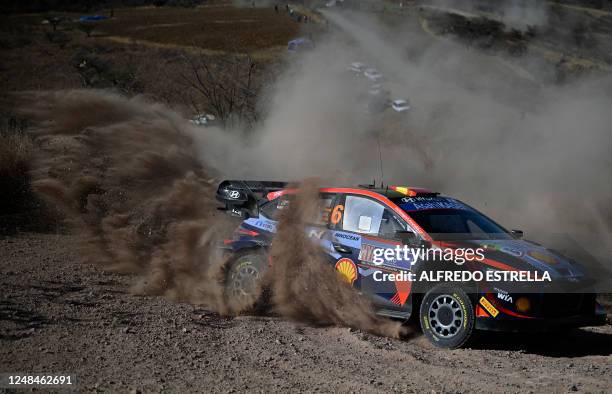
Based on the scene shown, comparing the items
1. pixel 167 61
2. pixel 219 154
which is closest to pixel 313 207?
pixel 219 154

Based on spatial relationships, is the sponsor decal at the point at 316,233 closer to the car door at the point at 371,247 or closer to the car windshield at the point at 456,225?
the car door at the point at 371,247

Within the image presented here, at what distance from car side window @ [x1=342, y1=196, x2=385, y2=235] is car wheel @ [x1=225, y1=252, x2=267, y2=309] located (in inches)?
41.7

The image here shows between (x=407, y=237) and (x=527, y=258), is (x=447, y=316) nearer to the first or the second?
(x=407, y=237)

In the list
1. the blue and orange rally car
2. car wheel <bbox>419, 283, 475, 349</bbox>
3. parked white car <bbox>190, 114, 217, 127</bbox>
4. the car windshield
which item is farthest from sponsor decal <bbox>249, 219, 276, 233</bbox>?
parked white car <bbox>190, 114, 217, 127</bbox>

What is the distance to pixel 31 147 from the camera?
523 inches

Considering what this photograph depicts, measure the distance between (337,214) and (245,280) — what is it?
4.18 ft

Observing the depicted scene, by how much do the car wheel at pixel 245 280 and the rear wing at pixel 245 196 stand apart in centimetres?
62

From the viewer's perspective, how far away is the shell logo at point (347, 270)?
7020mm

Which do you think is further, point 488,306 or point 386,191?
point 386,191

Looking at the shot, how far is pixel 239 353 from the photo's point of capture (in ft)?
19.6

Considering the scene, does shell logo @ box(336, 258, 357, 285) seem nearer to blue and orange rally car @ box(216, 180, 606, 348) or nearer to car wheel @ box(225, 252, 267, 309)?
blue and orange rally car @ box(216, 180, 606, 348)

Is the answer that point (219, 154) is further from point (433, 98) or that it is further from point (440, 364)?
point (433, 98)

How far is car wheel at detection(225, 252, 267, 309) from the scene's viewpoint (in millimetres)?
7531

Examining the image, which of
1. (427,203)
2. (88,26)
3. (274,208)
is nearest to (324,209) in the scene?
(274,208)
